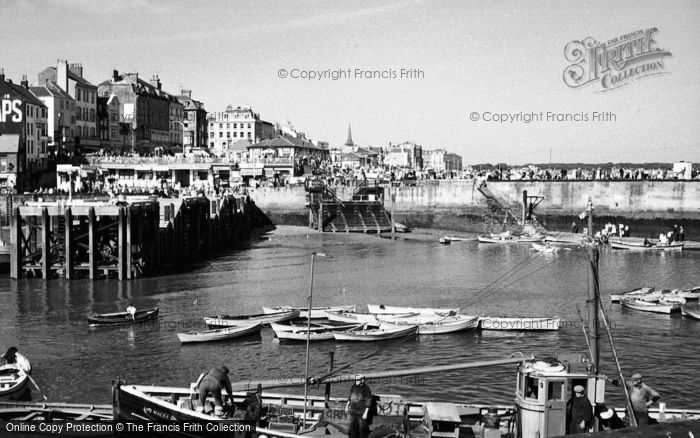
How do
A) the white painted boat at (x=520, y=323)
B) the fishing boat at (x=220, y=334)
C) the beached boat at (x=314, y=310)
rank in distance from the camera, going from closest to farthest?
1. the fishing boat at (x=220, y=334)
2. the white painted boat at (x=520, y=323)
3. the beached boat at (x=314, y=310)

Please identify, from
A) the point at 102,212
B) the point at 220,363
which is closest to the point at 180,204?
the point at 102,212

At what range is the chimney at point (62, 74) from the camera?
110 meters

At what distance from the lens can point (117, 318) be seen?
1492 inches

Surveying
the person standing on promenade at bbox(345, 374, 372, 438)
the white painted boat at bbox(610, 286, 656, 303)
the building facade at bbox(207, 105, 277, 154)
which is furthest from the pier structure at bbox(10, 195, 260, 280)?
the building facade at bbox(207, 105, 277, 154)

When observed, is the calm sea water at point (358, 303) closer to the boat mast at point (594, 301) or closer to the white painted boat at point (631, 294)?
the white painted boat at point (631, 294)

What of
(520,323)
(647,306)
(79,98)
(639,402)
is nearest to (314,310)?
(520,323)

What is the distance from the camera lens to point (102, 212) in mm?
51750

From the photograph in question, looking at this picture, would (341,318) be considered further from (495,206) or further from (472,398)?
(495,206)

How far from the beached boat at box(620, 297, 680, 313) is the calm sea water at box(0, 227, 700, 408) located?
2.38 feet

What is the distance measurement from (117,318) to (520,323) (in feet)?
62.5

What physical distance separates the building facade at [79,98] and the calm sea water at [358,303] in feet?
179

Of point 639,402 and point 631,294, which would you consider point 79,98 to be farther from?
point 639,402

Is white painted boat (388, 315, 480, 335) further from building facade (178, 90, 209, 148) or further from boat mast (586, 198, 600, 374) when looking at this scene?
building facade (178, 90, 209, 148)

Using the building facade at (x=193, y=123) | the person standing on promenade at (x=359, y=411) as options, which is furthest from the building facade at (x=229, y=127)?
the person standing on promenade at (x=359, y=411)
